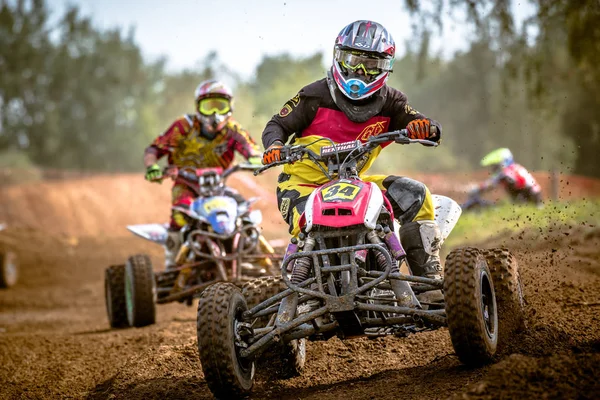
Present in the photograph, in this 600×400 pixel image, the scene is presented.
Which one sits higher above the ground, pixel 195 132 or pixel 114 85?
pixel 114 85

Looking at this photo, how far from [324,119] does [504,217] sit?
11534 millimetres

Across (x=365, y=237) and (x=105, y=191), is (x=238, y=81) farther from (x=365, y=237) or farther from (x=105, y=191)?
(x=365, y=237)

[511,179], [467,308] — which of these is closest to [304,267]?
[467,308]

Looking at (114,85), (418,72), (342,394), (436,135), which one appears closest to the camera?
(342,394)

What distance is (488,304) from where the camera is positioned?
4.93 m

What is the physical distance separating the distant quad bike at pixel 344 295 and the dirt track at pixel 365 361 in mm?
333

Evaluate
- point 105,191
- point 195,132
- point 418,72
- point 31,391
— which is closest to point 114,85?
point 105,191

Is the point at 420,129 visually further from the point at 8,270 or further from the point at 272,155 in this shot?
the point at 8,270

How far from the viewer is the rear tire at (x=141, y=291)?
8492mm

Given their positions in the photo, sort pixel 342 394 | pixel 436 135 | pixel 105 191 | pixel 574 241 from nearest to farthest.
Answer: pixel 342 394 → pixel 436 135 → pixel 574 241 → pixel 105 191

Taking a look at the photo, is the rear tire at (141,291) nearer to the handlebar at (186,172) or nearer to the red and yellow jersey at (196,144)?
the handlebar at (186,172)

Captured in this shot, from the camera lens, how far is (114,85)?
53906 millimetres

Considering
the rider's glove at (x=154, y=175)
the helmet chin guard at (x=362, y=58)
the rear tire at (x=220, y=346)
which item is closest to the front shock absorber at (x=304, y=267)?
the rear tire at (x=220, y=346)

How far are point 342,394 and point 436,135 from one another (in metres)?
1.81
